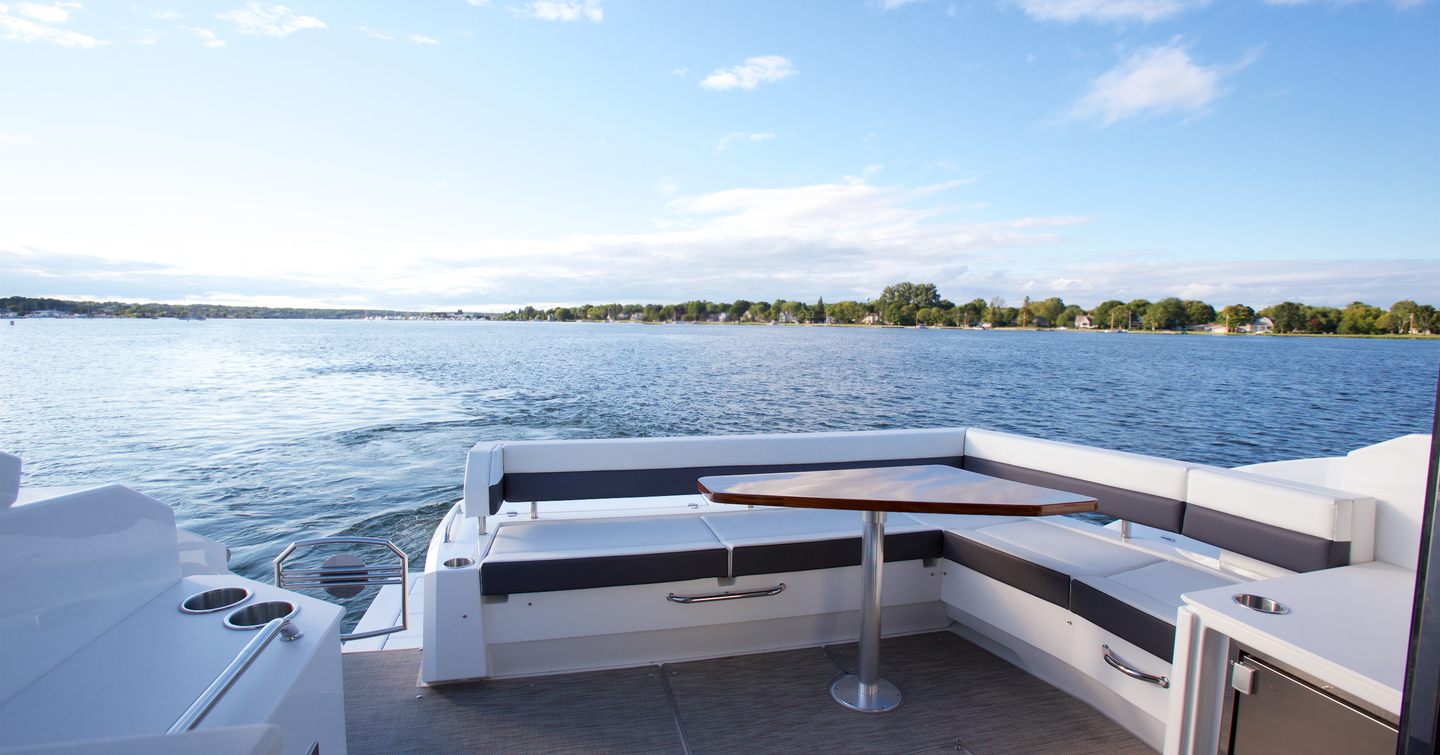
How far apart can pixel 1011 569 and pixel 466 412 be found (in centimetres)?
1425

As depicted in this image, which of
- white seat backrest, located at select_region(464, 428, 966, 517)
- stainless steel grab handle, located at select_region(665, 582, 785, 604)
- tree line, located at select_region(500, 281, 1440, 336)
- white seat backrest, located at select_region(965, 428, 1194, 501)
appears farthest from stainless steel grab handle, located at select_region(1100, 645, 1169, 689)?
tree line, located at select_region(500, 281, 1440, 336)

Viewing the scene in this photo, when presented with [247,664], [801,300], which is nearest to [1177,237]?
[247,664]

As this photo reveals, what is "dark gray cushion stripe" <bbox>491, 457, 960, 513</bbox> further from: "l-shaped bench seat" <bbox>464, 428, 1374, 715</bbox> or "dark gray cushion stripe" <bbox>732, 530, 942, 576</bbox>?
"dark gray cushion stripe" <bbox>732, 530, 942, 576</bbox>

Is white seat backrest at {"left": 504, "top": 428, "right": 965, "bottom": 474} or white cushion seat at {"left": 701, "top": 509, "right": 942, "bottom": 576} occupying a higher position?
white seat backrest at {"left": 504, "top": 428, "right": 965, "bottom": 474}

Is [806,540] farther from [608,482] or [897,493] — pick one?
[608,482]

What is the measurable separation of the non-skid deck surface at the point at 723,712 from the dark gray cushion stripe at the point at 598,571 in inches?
15.3

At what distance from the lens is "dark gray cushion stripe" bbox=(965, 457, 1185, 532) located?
2471 millimetres

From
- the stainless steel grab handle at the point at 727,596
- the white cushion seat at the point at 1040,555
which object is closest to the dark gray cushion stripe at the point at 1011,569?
the white cushion seat at the point at 1040,555

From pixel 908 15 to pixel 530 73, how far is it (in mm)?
5286

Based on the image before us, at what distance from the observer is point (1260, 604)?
1.43 metres

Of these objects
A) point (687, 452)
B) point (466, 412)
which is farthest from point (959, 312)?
point (687, 452)

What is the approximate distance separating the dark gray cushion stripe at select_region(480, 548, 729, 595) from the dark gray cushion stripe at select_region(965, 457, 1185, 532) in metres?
1.46

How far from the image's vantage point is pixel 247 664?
1.18 meters

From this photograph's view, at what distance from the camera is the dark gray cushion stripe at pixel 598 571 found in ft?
7.45
